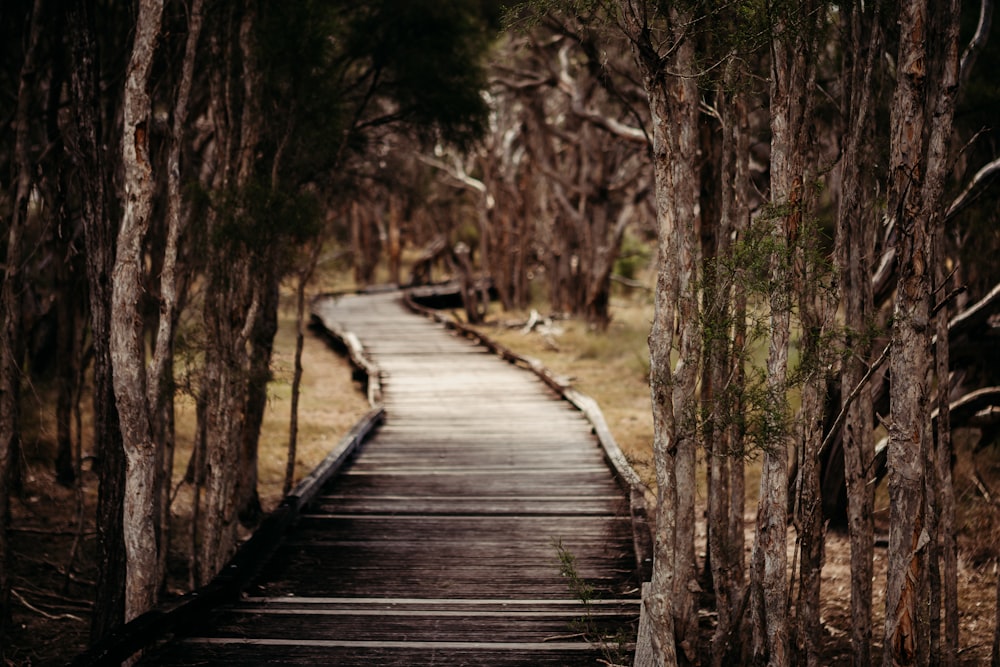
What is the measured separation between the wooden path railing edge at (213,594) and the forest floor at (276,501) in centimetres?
101

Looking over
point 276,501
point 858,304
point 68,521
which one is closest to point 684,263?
point 858,304

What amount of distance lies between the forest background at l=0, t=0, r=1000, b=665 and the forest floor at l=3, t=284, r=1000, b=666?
0.11 metres

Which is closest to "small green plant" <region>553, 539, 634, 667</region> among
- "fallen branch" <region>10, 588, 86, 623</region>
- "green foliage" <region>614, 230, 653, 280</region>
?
"fallen branch" <region>10, 588, 86, 623</region>

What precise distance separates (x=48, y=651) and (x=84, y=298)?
3.92 m

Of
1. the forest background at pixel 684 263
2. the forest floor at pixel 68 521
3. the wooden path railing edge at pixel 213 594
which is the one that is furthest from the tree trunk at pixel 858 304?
the forest floor at pixel 68 521

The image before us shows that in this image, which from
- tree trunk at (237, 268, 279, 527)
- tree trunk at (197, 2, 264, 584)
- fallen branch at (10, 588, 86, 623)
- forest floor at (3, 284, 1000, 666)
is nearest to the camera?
tree trunk at (197, 2, 264, 584)

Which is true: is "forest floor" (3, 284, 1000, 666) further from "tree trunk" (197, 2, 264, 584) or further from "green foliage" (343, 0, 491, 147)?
"green foliage" (343, 0, 491, 147)

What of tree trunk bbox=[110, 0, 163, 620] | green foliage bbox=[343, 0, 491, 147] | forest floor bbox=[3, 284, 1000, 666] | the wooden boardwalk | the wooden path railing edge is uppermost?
green foliage bbox=[343, 0, 491, 147]

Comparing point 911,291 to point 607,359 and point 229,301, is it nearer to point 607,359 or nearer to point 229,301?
point 229,301

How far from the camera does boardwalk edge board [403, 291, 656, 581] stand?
7.07 m

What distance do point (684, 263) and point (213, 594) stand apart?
379cm

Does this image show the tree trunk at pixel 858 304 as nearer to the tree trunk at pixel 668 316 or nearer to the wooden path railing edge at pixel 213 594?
the tree trunk at pixel 668 316

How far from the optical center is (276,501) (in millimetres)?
11906

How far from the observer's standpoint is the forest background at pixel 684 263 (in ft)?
15.7
